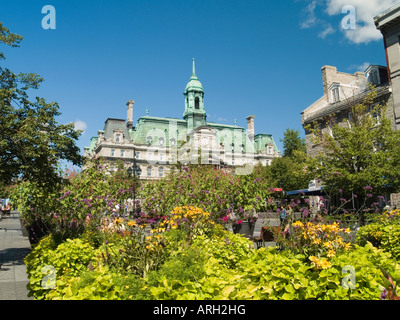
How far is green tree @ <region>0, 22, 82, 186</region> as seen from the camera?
939 centimetres

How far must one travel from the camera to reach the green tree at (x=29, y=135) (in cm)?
939

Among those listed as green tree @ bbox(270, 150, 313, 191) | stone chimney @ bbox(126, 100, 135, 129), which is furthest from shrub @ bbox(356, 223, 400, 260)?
stone chimney @ bbox(126, 100, 135, 129)

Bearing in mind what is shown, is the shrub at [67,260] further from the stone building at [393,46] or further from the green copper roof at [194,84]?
the green copper roof at [194,84]

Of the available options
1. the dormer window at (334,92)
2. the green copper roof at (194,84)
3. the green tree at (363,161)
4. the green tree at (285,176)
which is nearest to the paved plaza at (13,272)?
the green tree at (363,161)

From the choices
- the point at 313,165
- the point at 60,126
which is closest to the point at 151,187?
the point at 60,126

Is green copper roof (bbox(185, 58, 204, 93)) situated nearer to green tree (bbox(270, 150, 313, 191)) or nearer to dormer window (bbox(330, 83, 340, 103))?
green tree (bbox(270, 150, 313, 191))

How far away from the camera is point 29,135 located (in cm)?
930

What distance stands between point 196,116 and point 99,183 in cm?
6353

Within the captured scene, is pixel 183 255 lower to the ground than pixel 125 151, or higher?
lower

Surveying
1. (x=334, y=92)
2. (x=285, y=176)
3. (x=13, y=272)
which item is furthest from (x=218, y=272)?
(x=285, y=176)

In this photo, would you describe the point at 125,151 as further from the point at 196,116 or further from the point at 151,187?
the point at 151,187

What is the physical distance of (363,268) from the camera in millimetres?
3881

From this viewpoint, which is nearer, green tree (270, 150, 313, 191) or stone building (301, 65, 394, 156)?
stone building (301, 65, 394, 156)

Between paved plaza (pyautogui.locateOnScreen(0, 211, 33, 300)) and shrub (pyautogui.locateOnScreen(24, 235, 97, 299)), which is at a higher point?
shrub (pyautogui.locateOnScreen(24, 235, 97, 299))
